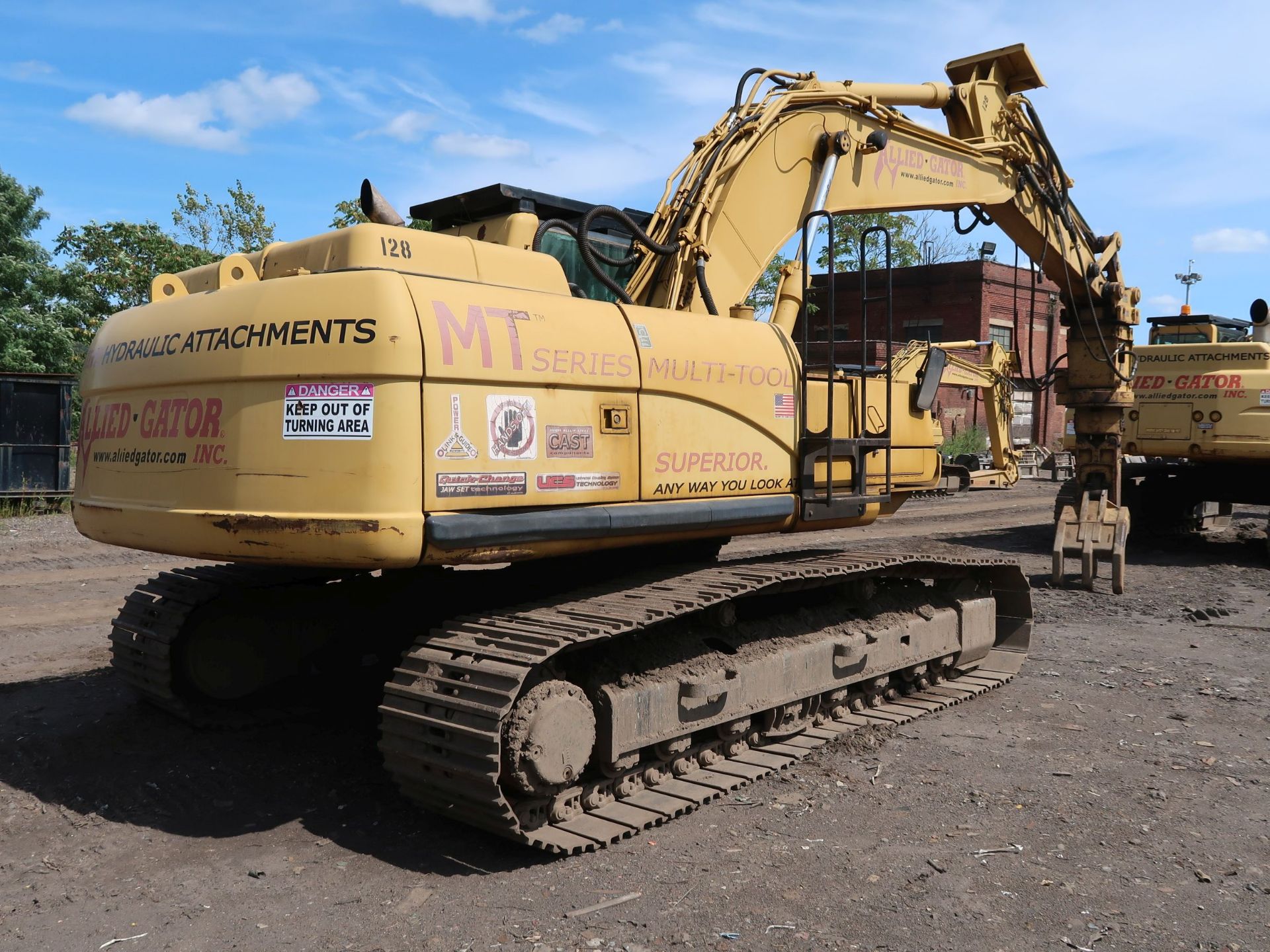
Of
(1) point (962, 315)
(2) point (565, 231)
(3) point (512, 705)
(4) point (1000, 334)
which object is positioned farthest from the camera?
(4) point (1000, 334)

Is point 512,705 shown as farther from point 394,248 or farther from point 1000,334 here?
point 1000,334

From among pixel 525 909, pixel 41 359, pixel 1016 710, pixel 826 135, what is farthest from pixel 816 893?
pixel 41 359

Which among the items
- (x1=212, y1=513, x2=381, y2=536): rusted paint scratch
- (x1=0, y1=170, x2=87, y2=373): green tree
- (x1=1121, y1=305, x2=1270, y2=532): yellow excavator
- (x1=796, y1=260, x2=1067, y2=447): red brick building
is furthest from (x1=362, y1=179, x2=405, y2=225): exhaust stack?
(x1=796, y1=260, x2=1067, y2=447): red brick building

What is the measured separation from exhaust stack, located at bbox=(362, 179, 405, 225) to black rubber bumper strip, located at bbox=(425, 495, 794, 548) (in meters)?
1.67

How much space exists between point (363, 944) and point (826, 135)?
529 centimetres

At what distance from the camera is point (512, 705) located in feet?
13.7

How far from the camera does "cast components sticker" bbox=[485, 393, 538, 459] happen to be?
4457mm

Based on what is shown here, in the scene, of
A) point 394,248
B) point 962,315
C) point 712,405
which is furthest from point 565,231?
point 962,315

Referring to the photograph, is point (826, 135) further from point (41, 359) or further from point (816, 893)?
point (41, 359)

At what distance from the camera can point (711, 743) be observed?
17.6 ft

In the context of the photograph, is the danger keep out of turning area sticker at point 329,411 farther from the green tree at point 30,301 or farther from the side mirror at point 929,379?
the green tree at point 30,301

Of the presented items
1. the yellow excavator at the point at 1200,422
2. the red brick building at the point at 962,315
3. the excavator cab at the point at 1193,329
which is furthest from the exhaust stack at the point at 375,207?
the red brick building at the point at 962,315

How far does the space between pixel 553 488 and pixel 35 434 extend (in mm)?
14572

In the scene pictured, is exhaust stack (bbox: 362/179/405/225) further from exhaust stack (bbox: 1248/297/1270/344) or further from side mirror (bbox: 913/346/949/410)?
exhaust stack (bbox: 1248/297/1270/344)
